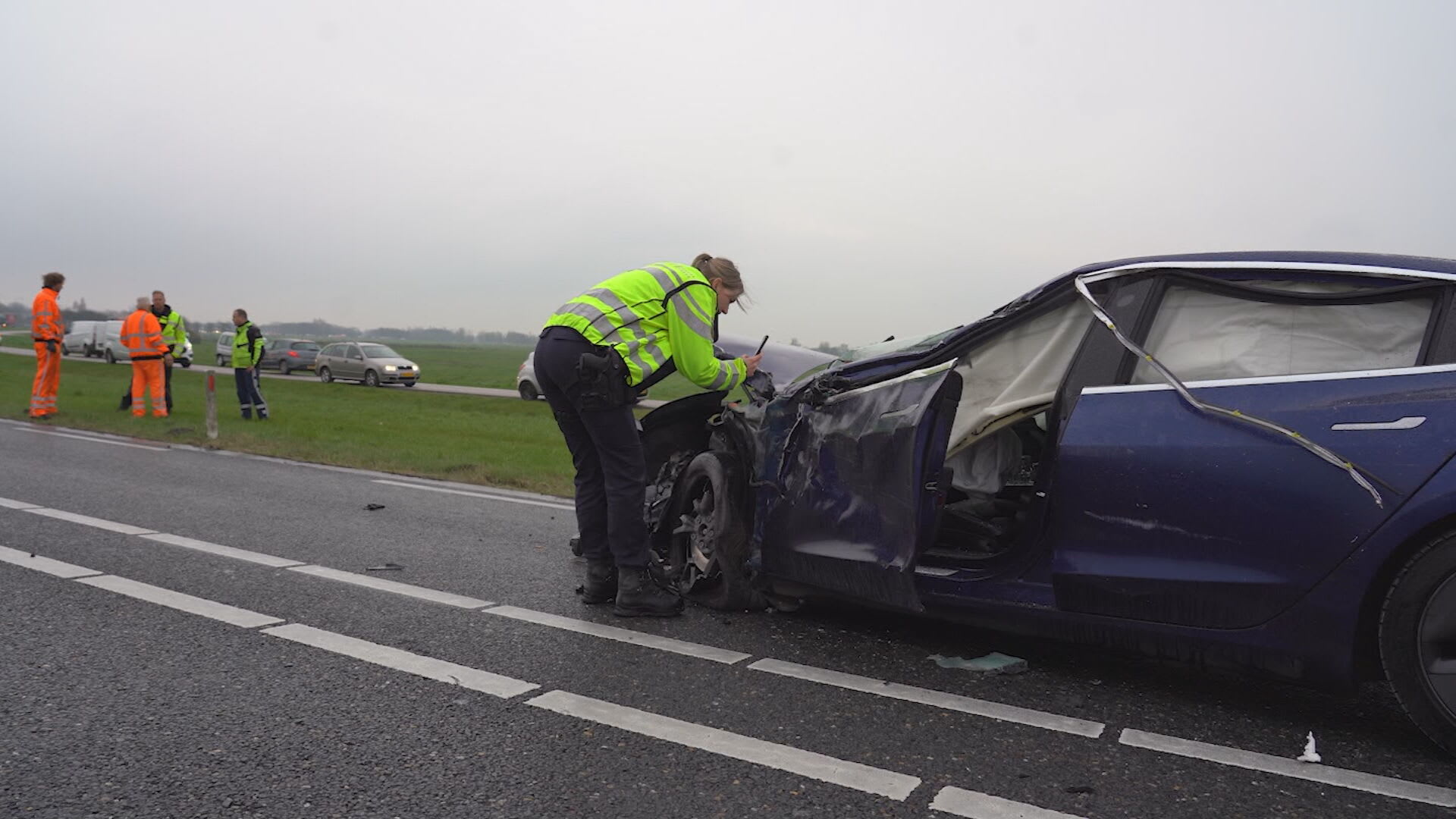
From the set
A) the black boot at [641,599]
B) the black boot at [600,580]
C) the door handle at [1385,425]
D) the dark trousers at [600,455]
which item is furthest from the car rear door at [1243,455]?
the black boot at [600,580]

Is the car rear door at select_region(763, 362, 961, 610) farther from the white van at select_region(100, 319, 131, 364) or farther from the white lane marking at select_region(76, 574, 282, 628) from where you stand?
the white van at select_region(100, 319, 131, 364)

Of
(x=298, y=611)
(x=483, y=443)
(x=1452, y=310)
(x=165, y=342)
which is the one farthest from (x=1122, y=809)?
(x=165, y=342)

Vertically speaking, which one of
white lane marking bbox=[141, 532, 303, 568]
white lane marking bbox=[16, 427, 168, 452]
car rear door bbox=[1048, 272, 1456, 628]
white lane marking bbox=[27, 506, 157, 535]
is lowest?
white lane marking bbox=[16, 427, 168, 452]

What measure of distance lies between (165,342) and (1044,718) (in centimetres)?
1680

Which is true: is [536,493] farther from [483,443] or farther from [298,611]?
[483,443]

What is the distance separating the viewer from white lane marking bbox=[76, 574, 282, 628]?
15.3ft

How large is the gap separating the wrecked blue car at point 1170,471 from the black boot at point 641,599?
0.53 meters

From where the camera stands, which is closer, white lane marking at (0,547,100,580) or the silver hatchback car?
white lane marking at (0,547,100,580)

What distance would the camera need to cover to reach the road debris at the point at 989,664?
13.3 ft

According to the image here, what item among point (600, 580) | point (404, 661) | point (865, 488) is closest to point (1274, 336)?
point (865, 488)

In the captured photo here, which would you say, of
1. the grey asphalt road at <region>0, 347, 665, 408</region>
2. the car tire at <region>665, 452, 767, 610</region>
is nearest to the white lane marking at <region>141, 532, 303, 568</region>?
the car tire at <region>665, 452, 767, 610</region>

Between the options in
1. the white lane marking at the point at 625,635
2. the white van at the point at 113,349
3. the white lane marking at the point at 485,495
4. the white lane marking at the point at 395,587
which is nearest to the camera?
the white lane marking at the point at 625,635

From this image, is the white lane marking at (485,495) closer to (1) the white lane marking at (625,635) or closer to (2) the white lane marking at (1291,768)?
(1) the white lane marking at (625,635)

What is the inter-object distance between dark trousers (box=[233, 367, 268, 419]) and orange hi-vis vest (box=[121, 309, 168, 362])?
1.17 meters
